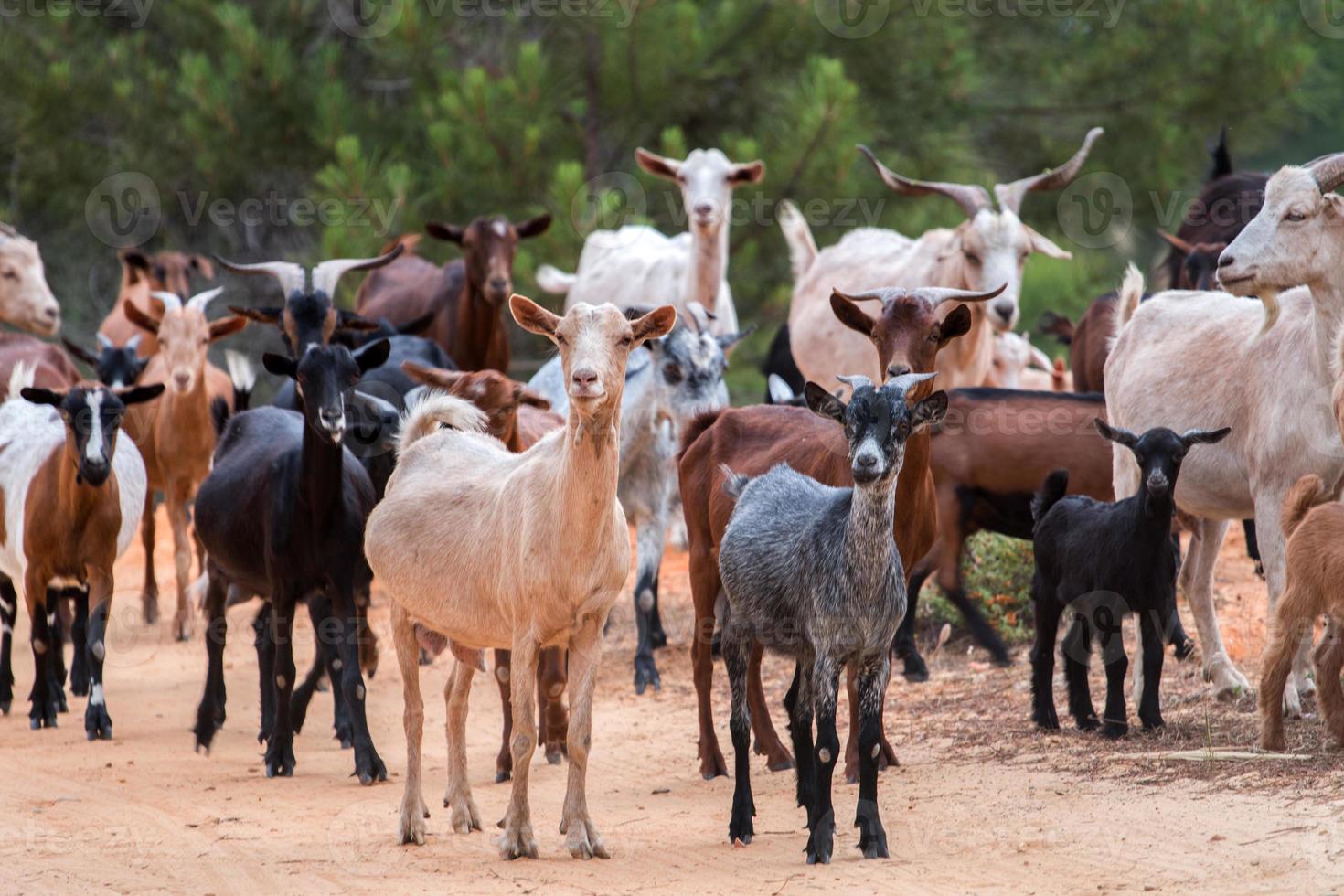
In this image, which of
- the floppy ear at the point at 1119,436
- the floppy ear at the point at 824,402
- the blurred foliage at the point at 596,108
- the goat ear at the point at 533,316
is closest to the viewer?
the floppy ear at the point at 824,402

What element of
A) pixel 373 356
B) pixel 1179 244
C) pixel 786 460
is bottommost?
pixel 786 460

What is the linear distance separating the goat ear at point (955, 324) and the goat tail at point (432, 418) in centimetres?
217

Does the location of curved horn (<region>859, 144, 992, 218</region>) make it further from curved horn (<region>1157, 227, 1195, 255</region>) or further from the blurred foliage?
the blurred foliage

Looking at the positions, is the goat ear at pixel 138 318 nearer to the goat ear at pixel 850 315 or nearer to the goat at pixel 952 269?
the goat at pixel 952 269

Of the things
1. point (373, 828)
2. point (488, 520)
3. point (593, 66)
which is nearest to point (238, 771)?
point (373, 828)

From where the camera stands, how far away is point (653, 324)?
6.72m

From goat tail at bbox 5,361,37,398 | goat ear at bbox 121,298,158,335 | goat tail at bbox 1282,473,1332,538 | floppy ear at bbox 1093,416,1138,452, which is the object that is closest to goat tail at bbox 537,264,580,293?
goat ear at bbox 121,298,158,335

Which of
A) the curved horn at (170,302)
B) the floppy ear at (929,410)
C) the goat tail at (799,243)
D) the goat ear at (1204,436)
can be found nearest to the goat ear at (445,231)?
the curved horn at (170,302)

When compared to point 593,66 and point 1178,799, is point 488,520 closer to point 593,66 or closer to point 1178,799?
point 1178,799

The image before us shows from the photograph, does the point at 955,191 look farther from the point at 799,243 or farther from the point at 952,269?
the point at 799,243

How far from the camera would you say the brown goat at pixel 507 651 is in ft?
27.1

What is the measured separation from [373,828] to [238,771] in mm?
1714

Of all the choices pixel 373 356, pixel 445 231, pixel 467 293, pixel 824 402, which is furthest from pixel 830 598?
pixel 445 231

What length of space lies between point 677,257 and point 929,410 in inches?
302
